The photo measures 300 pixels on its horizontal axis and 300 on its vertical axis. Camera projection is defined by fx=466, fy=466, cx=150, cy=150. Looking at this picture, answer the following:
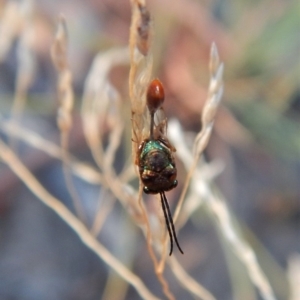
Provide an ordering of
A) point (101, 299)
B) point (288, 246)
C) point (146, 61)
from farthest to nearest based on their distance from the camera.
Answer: point (288, 246) → point (101, 299) → point (146, 61)

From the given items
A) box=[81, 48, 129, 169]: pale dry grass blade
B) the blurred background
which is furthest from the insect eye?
the blurred background

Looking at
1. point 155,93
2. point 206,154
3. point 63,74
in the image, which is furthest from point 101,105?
point 206,154

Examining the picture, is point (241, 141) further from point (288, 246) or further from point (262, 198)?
point (288, 246)

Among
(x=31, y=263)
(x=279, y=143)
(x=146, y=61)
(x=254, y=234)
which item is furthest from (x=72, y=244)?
(x=146, y=61)

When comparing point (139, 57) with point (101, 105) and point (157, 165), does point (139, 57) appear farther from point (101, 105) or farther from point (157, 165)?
point (101, 105)

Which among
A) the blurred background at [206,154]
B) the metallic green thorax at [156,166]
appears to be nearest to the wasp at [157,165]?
the metallic green thorax at [156,166]

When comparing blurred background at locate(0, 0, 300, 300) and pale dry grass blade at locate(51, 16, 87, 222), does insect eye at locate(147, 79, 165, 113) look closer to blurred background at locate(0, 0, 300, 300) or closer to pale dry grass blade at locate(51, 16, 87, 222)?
pale dry grass blade at locate(51, 16, 87, 222)
